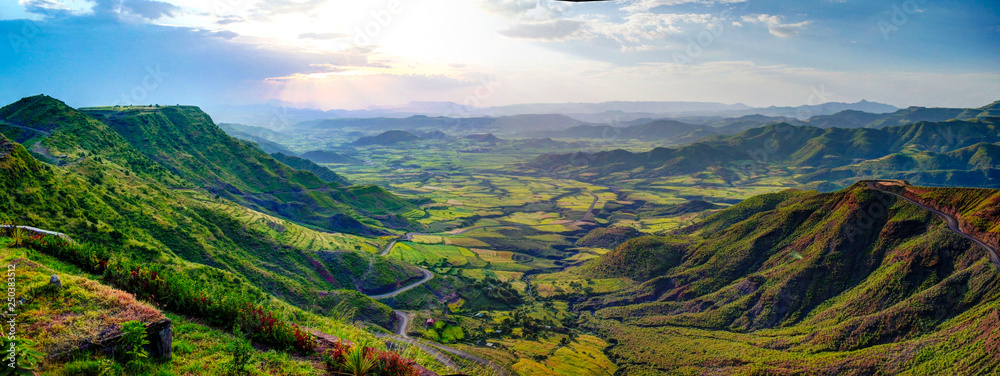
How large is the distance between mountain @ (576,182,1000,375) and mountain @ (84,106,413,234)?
3129 inches

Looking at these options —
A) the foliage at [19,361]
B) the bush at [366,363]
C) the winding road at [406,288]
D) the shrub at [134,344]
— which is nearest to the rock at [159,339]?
the shrub at [134,344]

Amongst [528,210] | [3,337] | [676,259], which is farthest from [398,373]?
[528,210]

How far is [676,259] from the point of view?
8188cm

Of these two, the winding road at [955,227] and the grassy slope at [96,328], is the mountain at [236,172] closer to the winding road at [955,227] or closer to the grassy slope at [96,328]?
the grassy slope at [96,328]

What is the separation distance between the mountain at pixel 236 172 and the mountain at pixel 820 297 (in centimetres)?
7948

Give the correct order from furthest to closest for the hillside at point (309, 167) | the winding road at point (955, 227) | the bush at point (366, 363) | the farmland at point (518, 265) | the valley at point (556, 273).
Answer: the hillside at point (309, 167), the farmland at point (518, 265), the winding road at point (955, 227), the valley at point (556, 273), the bush at point (366, 363)

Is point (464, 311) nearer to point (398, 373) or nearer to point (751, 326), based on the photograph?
point (751, 326)

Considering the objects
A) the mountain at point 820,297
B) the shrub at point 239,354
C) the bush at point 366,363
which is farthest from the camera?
the mountain at point 820,297

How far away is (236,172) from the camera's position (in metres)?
116

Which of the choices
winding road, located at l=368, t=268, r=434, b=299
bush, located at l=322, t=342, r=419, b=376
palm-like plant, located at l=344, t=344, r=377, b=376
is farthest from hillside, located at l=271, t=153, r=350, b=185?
palm-like plant, located at l=344, t=344, r=377, b=376

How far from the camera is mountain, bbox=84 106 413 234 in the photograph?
320 feet

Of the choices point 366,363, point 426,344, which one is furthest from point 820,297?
point 366,363

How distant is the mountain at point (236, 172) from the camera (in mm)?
97400

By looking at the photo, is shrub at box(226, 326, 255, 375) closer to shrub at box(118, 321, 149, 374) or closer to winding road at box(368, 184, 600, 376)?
shrub at box(118, 321, 149, 374)
